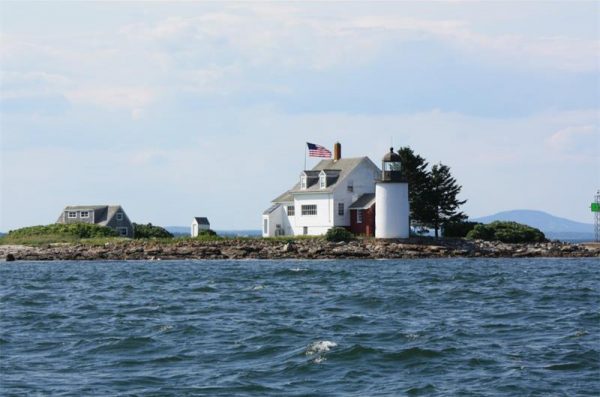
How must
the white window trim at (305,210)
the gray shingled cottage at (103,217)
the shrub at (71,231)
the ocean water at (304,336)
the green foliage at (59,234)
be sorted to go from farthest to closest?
the gray shingled cottage at (103,217) < the shrub at (71,231) < the green foliage at (59,234) < the white window trim at (305,210) < the ocean water at (304,336)

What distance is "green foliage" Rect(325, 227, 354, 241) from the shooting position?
209 ft

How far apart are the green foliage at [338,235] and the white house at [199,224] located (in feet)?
52.9

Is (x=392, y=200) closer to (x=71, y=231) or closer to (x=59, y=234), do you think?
(x=71, y=231)

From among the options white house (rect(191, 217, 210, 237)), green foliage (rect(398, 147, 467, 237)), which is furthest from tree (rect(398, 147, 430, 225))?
white house (rect(191, 217, 210, 237))

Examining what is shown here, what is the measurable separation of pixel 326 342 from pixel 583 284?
19.3 m

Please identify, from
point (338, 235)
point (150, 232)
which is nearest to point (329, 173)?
point (338, 235)

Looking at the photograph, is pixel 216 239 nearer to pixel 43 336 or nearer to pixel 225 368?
pixel 43 336

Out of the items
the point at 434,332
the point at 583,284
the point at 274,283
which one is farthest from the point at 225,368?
the point at 583,284

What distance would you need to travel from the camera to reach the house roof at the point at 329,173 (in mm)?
67938

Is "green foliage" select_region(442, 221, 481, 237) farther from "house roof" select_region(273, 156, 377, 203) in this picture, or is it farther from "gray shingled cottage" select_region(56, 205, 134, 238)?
"gray shingled cottage" select_region(56, 205, 134, 238)

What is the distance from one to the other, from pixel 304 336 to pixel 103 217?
181ft

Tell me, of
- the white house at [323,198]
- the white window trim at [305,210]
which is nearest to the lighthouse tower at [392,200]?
the white house at [323,198]

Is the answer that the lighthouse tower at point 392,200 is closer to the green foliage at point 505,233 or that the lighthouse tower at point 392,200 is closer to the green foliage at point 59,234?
the green foliage at point 505,233

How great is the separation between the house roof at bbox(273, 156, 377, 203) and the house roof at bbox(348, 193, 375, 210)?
1759mm
